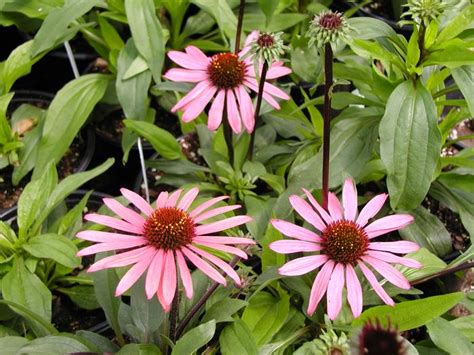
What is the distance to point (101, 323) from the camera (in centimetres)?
113

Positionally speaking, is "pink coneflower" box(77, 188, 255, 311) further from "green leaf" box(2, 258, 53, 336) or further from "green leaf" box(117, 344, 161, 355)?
"green leaf" box(2, 258, 53, 336)

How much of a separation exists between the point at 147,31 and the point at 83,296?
58 cm

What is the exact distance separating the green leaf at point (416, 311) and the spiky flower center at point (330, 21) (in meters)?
0.37

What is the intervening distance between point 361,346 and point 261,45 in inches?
26.3

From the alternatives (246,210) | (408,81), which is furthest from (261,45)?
(246,210)

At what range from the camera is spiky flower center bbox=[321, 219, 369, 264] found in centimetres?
80

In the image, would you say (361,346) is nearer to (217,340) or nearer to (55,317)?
(217,340)

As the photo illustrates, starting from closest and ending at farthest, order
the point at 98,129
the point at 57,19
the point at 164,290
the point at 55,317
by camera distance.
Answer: the point at 164,290, the point at 55,317, the point at 57,19, the point at 98,129

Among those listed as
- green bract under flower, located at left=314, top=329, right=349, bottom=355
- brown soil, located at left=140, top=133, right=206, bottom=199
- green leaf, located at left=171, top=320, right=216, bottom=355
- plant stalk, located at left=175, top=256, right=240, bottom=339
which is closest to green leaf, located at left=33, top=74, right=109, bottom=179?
brown soil, located at left=140, top=133, right=206, bottom=199

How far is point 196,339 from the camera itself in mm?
767

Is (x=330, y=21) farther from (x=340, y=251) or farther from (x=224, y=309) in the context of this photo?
(x=224, y=309)

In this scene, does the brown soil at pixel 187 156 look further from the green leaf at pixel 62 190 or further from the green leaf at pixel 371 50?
the green leaf at pixel 371 50

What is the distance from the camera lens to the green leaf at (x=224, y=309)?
2.80ft

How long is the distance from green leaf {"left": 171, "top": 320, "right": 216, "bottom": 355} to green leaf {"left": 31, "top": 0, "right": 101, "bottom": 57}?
0.80 m
